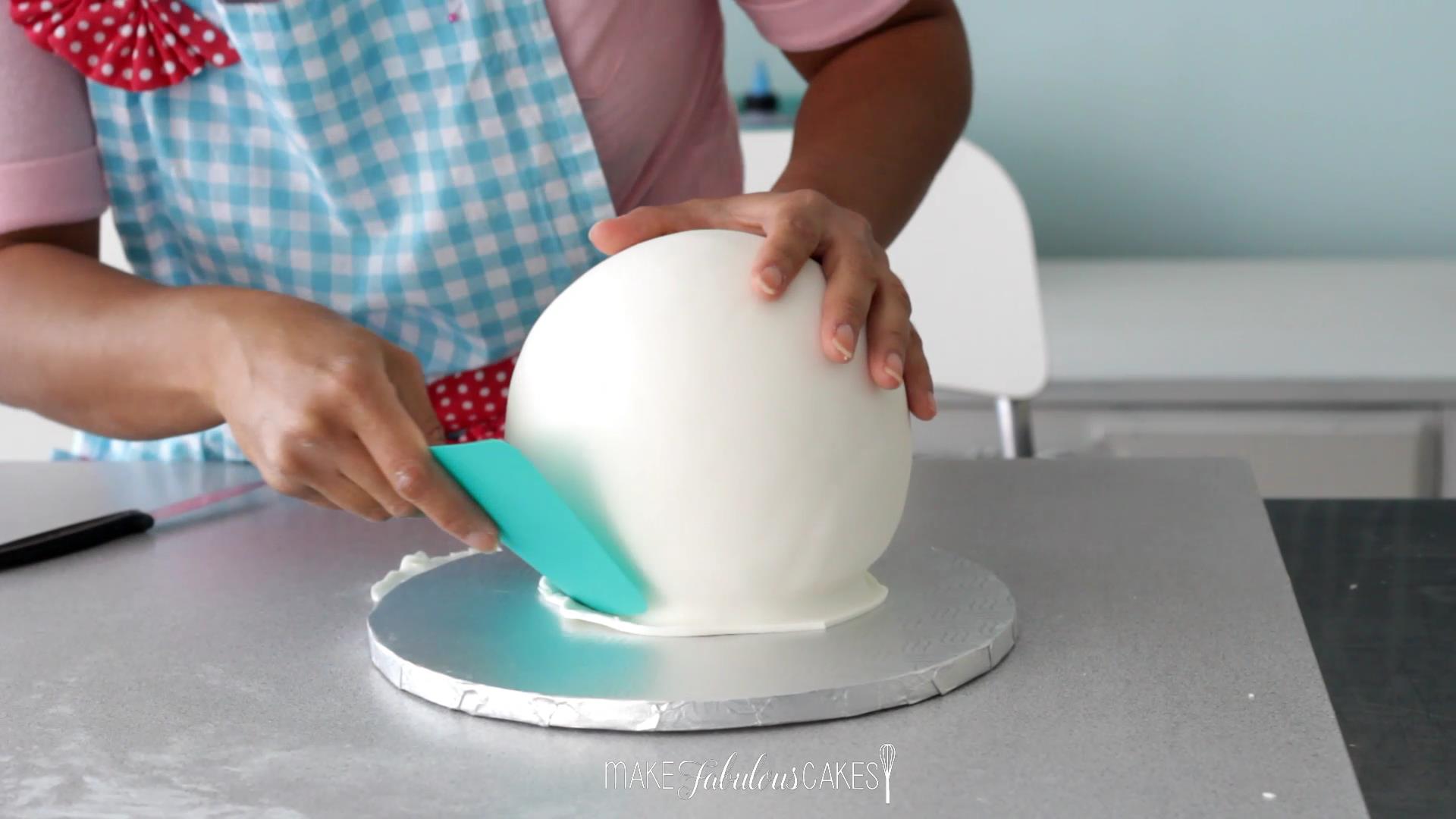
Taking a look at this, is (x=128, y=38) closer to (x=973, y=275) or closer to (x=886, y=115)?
(x=886, y=115)

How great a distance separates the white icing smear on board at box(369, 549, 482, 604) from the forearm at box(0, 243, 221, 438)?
130mm

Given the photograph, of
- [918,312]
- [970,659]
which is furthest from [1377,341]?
[970,659]

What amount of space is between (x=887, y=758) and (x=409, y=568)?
0.35 meters

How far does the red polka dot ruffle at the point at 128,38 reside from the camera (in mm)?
893

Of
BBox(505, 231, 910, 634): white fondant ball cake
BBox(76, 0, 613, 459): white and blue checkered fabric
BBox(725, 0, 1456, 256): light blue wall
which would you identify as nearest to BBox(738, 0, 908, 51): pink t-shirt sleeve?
BBox(76, 0, 613, 459): white and blue checkered fabric

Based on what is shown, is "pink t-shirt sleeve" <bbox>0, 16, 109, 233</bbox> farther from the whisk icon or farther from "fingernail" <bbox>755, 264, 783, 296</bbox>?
the whisk icon

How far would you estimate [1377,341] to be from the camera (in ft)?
6.37

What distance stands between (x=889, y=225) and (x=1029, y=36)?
1589 mm

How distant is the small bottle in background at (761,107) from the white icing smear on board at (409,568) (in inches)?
60.1

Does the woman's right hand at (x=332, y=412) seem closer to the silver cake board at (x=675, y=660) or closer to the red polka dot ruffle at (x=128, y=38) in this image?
the silver cake board at (x=675, y=660)

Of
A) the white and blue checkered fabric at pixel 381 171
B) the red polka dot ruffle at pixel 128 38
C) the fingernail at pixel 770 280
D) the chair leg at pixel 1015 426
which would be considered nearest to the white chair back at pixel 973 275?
the chair leg at pixel 1015 426

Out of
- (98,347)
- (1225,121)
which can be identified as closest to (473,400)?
(98,347)

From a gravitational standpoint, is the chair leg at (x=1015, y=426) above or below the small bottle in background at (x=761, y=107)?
below

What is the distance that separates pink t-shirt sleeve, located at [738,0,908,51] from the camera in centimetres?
106
